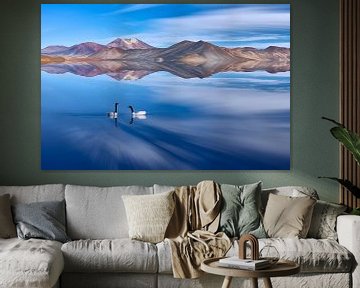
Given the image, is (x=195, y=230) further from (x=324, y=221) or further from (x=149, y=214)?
(x=324, y=221)

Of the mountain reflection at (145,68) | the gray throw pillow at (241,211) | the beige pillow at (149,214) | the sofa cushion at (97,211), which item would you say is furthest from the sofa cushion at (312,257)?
the mountain reflection at (145,68)

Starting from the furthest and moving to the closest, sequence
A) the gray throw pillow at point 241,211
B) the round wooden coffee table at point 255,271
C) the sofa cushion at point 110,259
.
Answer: the gray throw pillow at point 241,211 < the sofa cushion at point 110,259 < the round wooden coffee table at point 255,271

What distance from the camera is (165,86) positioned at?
7.46 meters

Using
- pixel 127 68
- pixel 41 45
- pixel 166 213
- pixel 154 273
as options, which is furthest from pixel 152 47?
pixel 154 273

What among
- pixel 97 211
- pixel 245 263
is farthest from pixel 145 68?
pixel 245 263

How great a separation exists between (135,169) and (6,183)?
114 cm

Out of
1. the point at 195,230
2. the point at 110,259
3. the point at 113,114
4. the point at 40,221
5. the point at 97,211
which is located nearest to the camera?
the point at 110,259

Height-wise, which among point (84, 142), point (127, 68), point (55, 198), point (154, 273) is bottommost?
point (154, 273)

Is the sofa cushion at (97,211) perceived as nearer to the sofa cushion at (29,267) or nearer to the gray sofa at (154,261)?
the gray sofa at (154,261)

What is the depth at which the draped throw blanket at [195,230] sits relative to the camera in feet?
20.5

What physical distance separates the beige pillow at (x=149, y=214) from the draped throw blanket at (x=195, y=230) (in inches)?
3.0

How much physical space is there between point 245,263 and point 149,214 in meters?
1.70

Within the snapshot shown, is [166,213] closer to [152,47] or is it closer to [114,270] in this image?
[114,270]

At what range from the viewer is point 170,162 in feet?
24.4
